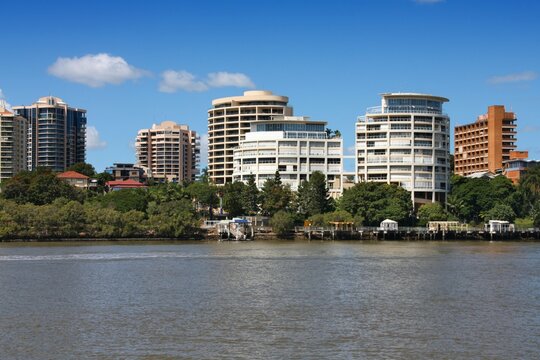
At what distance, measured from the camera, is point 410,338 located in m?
45.1

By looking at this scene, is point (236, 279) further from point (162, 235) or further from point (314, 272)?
point (162, 235)

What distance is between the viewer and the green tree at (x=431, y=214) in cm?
16168

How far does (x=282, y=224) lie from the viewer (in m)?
151

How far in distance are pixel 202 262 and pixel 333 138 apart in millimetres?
104171

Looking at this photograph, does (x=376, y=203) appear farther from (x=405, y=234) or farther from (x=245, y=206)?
(x=245, y=206)

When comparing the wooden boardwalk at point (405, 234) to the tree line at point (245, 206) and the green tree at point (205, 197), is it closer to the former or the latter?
the tree line at point (245, 206)

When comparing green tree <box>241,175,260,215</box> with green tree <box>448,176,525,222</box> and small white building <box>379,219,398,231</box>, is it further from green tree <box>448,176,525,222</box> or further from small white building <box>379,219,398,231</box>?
Answer: green tree <box>448,176,525,222</box>

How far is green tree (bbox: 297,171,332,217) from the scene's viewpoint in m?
164

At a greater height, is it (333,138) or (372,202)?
(333,138)

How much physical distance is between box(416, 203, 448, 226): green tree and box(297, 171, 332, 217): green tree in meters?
17.2

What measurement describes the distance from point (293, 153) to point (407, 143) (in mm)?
25878

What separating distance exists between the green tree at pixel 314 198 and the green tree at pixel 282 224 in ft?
34.6

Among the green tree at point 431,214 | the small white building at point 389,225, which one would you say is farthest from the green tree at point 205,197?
the green tree at point 431,214

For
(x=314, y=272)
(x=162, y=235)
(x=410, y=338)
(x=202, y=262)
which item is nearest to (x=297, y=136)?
(x=162, y=235)
